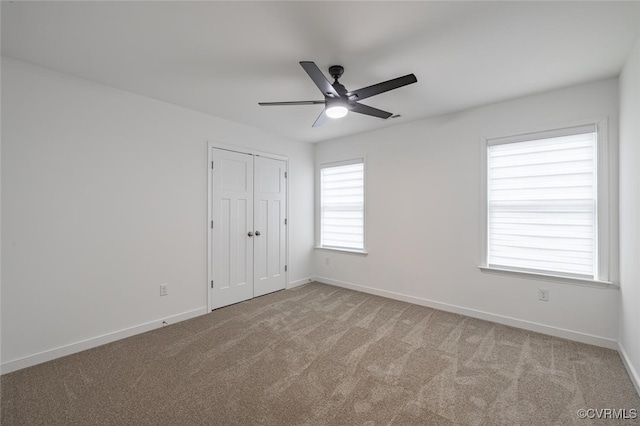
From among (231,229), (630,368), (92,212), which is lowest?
(630,368)

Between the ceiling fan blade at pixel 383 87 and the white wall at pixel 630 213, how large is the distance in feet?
5.55

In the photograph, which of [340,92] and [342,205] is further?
[342,205]

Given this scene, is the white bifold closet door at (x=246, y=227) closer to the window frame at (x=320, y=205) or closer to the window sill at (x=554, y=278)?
the window frame at (x=320, y=205)

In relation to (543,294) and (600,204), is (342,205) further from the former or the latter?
(600,204)

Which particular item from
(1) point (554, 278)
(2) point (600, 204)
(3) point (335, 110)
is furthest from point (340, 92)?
(1) point (554, 278)

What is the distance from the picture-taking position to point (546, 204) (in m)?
2.94

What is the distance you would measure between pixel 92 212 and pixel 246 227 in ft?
5.92

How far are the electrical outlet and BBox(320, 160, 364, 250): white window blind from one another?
2315 mm

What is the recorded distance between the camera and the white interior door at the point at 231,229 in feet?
12.2

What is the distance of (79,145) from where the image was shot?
103 inches

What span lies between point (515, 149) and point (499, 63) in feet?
3.86

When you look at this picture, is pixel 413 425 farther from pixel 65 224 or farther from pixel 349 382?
pixel 65 224

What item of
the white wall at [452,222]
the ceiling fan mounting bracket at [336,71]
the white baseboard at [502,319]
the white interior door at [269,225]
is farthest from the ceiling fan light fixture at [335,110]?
the white baseboard at [502,319]

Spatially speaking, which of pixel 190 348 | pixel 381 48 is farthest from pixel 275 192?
pixel 381 48
